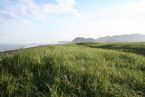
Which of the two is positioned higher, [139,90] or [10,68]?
[10,68]

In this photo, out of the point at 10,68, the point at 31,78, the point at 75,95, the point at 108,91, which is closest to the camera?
the point at 75,95

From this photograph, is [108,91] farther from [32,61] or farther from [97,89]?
[32,61]

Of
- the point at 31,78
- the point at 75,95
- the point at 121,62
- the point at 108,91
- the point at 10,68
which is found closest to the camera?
the point at 75,95

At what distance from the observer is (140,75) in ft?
32.1

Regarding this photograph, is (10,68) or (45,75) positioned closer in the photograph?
(45,75)

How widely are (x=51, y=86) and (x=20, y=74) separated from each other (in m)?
1.58

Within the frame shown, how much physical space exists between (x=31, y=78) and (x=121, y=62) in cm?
576

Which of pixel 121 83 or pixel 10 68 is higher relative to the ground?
pixel 10 68

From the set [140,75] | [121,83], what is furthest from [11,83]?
[140,75]

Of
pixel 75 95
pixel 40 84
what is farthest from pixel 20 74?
pixel 75 95

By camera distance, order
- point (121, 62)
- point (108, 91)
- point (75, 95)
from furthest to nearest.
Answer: point (121, 62)
point (108, 91)
point (75, 95)

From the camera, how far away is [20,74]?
857 cm

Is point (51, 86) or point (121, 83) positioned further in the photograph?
point (121, 83)

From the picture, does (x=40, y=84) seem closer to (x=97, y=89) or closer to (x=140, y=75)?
(x=97, y=89)
